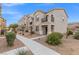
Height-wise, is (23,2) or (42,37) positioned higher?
(23,2)

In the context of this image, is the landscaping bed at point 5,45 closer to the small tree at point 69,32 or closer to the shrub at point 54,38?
the shrub at point 54,38

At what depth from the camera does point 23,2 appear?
288 centimetres

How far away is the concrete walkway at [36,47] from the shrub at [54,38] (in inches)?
4.3

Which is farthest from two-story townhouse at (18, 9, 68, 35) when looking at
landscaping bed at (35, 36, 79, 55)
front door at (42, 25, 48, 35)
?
landscaping bed at (35, 36, 79, 55)

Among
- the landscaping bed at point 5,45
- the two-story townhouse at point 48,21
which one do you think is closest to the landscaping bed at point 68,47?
the two-story townhouse at point 48,21

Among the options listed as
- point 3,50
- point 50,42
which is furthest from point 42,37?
point 3,50

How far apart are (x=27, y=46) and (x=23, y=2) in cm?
60

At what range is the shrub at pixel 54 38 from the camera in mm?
2857

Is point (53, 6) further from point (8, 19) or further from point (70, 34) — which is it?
point (8, 19)

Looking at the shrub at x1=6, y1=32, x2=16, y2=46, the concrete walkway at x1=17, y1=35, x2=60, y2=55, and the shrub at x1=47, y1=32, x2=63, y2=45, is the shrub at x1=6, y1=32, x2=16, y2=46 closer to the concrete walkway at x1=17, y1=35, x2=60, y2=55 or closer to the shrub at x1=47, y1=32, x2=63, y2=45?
the concrete walkway at x1=17, y1=35, x2=60, y2=55

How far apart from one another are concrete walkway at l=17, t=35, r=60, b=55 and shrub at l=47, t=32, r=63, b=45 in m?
0.11

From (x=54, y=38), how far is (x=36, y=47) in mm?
275

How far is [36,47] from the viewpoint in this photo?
289 cm

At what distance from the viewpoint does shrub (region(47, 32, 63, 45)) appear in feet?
A: 9.37
